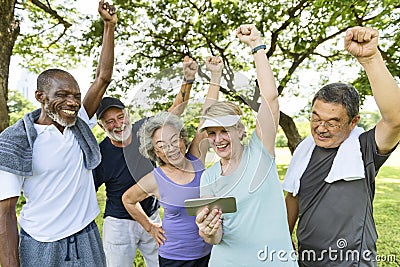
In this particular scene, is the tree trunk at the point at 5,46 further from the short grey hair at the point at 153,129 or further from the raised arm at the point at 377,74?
the raised arm at the point at 377,74

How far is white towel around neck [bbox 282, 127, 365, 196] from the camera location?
6.00ft

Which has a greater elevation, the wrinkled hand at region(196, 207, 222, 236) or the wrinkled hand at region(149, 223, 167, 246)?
the wrinkled hand at region(196, 207, 222, 236)

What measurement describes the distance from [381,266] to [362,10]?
10.7 feet

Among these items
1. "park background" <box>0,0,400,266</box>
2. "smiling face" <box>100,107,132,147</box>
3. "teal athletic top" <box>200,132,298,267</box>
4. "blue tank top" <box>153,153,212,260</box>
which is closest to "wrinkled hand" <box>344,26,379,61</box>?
"teal athletic top" <box>200,132,298,267</box>

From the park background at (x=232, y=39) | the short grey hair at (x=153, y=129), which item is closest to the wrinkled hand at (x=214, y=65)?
the short grey hair at (x=153, y=129)

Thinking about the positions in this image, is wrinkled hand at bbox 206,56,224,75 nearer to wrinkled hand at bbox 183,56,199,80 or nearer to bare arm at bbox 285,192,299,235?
wrinkled hand at bbox 183,56,199,80

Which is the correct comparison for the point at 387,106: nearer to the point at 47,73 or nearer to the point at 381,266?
the point at 47,73

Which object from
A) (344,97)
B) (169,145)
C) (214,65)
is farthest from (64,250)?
(344,97)

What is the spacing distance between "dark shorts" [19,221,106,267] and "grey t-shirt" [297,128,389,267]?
3.31ft

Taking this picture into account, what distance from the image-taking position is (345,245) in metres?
1.85

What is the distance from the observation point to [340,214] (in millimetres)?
1857

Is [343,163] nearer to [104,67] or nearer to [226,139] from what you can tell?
[226,139]

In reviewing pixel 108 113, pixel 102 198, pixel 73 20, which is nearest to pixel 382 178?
pixel 102 198

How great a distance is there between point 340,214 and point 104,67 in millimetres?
1409
